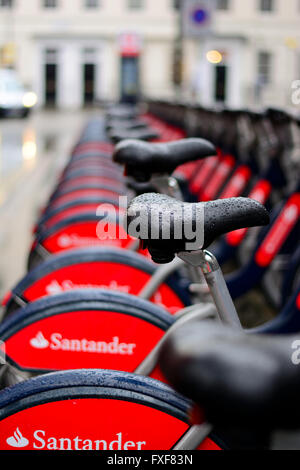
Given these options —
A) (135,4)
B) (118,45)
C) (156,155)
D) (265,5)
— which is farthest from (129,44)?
(156,155)

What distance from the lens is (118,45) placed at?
1703 inches

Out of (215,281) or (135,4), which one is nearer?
(215,281)

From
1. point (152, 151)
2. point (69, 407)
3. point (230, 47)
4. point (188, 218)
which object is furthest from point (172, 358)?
point (230, 47)

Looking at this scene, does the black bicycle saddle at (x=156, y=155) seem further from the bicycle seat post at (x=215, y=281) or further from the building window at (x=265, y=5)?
the building window at (x=265, y=5)

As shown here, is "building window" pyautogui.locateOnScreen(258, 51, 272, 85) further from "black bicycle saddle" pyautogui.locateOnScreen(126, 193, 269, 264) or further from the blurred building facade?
"black bicycle saddle" pyautogui.locateOnScreen(126, 193, 269, 264)

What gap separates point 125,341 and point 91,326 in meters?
0.11

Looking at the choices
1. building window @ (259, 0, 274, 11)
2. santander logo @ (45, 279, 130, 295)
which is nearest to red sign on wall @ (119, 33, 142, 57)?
building window @ (259, 0, 274, 11)

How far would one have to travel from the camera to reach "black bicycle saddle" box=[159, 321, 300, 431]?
31.5 inches

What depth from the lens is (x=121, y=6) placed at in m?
43.9

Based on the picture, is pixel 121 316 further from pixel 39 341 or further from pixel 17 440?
pixel 17 440

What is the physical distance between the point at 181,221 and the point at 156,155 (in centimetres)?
108

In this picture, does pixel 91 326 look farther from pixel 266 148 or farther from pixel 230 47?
pixel 230 47

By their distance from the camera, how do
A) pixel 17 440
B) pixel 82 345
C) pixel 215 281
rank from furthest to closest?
1. pixel 82 345
2. pixel 17 440
3. pixel 215 281

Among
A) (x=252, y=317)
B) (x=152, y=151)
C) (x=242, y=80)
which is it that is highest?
(x=152, y=151)
